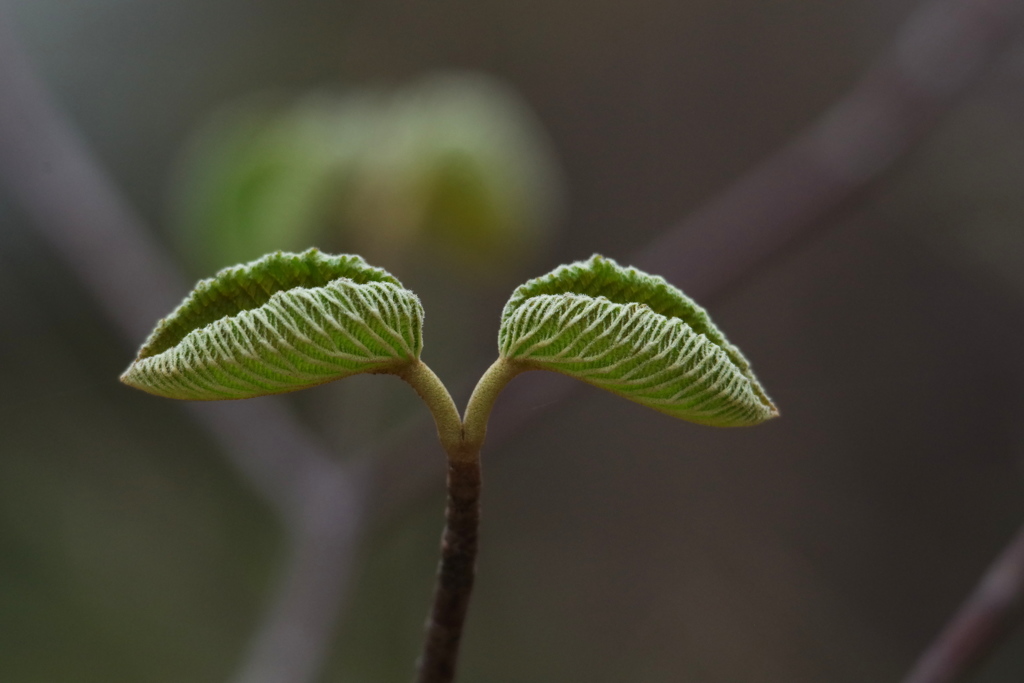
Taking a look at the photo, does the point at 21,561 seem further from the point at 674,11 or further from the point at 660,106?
the point at 674,11

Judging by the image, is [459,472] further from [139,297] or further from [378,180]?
[139,297]

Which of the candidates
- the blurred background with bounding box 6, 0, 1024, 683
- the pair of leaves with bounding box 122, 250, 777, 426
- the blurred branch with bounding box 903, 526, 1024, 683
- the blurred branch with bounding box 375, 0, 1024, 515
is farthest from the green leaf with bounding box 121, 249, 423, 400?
the blurred background with bounding box 6, 0, 1024, 683

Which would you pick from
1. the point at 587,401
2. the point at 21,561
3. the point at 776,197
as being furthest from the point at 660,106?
Answer: the point at 21,561

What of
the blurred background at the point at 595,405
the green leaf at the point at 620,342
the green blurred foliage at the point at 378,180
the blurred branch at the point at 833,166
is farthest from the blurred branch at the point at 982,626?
the blurred background at the point at 595,405

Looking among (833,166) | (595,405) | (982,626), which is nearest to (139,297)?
(833,166)

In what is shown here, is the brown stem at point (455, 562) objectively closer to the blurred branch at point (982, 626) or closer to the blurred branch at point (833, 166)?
the blurred branch at point (982, 626)

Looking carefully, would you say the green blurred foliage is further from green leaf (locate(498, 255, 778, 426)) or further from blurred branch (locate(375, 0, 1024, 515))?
green leaf (locate(498, 255, 778, 426))
